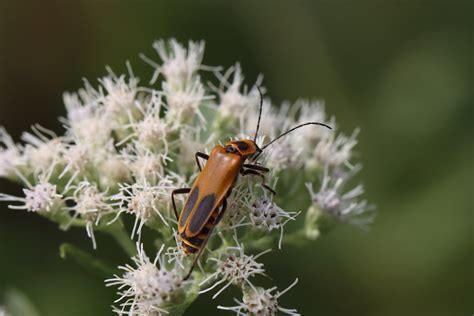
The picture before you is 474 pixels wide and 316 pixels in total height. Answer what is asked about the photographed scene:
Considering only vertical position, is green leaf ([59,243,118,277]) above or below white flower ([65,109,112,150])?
below

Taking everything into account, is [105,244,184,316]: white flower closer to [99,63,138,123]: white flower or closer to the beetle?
the beetle

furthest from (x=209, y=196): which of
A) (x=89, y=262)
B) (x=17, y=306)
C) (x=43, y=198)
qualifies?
(x=17, y=306)

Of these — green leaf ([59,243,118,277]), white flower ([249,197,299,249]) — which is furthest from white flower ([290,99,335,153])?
green leaf ([59,243,118,277])

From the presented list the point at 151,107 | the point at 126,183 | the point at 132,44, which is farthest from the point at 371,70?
the point at 126,183

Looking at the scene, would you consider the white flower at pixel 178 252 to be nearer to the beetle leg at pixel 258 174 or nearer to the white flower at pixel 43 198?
the beetle leg at pixel 258 174

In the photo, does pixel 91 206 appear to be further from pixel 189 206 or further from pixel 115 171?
pixel 189 206

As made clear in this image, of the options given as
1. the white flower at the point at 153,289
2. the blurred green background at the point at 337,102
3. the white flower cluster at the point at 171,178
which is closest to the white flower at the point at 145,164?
the white flower cluster at the point at 171,178
